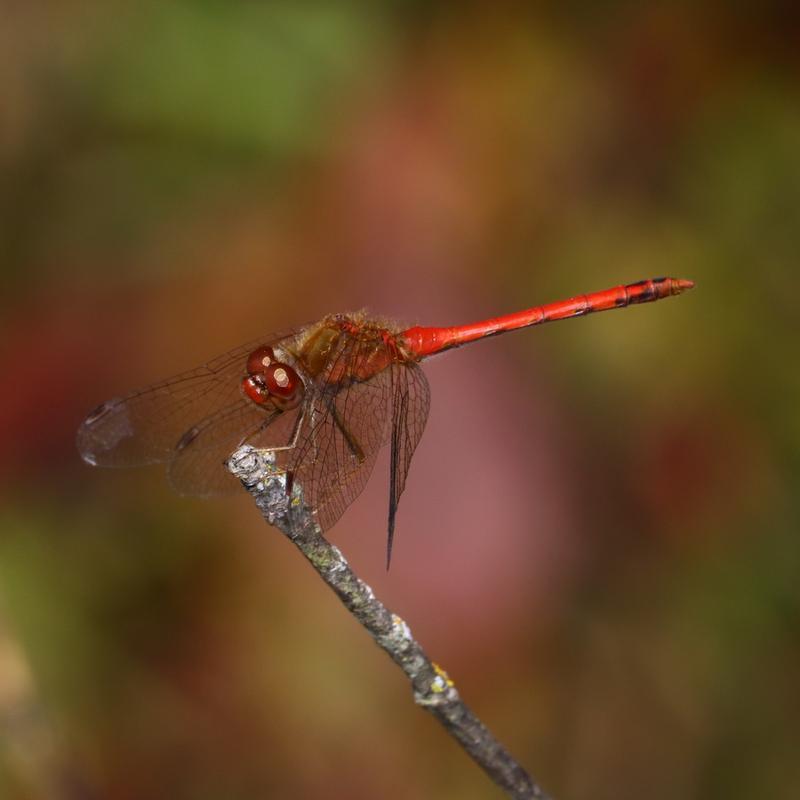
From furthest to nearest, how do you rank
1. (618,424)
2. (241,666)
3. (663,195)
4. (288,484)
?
(663,195), (618,424), (241,666), (288,484)

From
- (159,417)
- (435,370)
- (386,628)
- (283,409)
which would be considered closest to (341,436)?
(283,409)

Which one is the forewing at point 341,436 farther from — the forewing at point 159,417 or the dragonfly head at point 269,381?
the forewing at point 159,417

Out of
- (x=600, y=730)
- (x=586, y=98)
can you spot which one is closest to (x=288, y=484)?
(x=600, y=730)

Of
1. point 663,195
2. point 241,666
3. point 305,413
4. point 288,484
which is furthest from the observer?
point 663,195

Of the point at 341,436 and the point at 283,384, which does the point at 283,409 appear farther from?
the point at 341,436

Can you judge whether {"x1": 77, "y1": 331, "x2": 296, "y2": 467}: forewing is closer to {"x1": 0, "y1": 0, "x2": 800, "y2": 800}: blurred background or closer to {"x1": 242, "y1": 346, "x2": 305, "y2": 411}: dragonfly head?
{"x1": 242, "y1": 346, "x2": 305, "y2": 411}: dragonfly head

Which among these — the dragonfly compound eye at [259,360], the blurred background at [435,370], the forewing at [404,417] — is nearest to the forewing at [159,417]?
the dragonfly compound eye at [259,360]

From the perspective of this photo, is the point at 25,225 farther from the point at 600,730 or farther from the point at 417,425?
the point at 600,730
